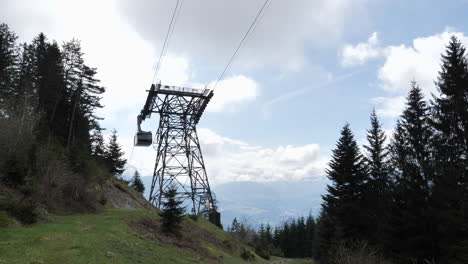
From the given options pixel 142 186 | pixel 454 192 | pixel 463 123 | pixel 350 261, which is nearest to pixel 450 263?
pixel 454 192

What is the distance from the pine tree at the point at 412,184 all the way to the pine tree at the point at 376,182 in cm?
283

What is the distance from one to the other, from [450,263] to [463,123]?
10110 mm

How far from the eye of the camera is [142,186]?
71312 mm

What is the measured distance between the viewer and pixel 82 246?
43.2ft

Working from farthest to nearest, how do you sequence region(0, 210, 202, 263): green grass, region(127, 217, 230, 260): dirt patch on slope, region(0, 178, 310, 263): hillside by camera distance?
region(127, 217, 230, 260): dirt patch on slope
region(0, 178, 310, 263): hillside
region(0, 210, 202, 263): green grass

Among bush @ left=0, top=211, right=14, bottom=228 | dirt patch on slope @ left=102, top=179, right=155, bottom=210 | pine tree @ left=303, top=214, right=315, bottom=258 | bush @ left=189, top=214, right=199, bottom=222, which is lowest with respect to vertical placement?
pine tree @ left=303, top=214, right=315, bottom=258

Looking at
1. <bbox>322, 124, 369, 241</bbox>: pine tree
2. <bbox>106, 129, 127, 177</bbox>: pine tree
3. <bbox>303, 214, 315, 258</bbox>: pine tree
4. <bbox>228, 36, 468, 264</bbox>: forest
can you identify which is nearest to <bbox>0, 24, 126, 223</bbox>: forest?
<bbox>106, 129, 127, 177</bbox>: pine tree

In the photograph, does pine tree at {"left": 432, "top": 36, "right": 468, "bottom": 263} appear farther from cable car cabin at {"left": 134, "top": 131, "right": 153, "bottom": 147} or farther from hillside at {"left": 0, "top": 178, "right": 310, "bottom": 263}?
cable car cabin at {"left": 134, "top": 131, "right": 153, "bottom": 147}

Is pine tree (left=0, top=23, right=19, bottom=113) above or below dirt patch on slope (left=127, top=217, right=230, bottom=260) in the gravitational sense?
above

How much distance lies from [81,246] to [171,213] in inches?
432

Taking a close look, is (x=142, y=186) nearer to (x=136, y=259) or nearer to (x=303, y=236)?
(x=303, y=236)

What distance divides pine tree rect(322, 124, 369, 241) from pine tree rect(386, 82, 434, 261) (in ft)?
16.1

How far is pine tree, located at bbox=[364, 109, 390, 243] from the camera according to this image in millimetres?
31022

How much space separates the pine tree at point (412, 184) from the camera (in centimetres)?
2308
